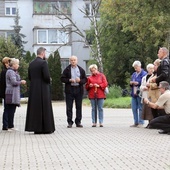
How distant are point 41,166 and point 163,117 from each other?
6.76 metres

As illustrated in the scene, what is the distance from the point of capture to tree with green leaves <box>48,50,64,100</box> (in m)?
59.2

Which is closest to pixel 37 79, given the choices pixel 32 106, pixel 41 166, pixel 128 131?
pixel 32 106

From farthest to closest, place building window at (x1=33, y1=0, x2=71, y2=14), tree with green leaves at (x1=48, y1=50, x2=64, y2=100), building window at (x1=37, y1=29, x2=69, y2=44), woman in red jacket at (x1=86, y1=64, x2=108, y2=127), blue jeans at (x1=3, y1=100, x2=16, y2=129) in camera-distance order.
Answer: building window at (x1=37, y1=29, x2=69, y2=44), building window at (x1=33, y1=0, x2=71, y2=14), tree with green leaves at (x1=48, y1=50, x2=64, y2=100), woman in red jacket at (x1=86, y1=64, x2=108, y2=127), blue jeans at (x1=3, y1=100, x2=16, y2=129)

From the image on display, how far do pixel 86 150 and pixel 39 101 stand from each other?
194 inches

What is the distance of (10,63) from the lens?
59.9 ft

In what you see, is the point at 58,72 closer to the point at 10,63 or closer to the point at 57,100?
the point at 57,100

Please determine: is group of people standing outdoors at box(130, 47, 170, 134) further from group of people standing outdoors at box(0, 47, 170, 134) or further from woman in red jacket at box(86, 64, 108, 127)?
woman in red jacket at box(86, 64, 108, 127)

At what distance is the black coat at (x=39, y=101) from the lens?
16.8 m

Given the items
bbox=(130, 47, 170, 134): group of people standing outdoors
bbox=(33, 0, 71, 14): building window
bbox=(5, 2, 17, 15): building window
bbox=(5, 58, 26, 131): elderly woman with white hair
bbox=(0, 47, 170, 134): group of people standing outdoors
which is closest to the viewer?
bbox=(130, 47, 170, 134): group of people standing outdoors

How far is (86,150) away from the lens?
40.5 feet

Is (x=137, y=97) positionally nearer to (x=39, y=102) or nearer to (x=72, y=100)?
(x=72, y=100)

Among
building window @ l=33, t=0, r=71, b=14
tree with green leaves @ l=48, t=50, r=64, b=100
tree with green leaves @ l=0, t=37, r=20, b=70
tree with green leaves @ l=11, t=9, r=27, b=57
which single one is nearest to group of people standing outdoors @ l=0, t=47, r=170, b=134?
tree with green leaves @ l=0, t=37, r=20, b=70

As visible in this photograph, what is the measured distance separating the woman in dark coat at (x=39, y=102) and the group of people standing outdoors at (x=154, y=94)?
2.63 meters

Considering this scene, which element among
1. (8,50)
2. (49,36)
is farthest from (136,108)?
(49,36)
